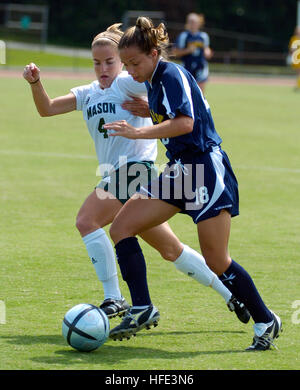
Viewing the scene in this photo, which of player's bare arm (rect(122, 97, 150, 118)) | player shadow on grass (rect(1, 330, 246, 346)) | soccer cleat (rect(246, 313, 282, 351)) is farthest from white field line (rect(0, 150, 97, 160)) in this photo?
soccer cleat (rect(246, 313, 282, 351))

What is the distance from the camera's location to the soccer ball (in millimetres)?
5098

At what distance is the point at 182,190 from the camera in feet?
16.8

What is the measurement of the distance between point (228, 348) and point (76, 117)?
1597 cm

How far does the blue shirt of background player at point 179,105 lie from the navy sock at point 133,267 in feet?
2.13

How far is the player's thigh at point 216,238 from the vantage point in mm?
5082

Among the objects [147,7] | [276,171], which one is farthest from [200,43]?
[147,7]

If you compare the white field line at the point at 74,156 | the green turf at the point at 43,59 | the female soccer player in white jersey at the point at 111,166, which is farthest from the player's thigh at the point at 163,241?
the green turf at the point at 43,59

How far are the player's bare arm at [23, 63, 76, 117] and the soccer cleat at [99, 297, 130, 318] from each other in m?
1.47

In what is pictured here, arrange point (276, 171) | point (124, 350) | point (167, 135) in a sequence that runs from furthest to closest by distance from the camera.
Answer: point (276, 171), point (124, 350), point (167, 135)

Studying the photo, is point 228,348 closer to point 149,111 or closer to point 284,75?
point 149,111

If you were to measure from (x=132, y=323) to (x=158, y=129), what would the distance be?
132 cm

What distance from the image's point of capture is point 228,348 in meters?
5.21

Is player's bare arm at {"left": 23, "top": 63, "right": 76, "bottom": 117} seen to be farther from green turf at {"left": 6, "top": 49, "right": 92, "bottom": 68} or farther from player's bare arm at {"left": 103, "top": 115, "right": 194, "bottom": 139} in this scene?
green turf at {"left": 6, "top": 49, "right": 92, "bottom": 68}
